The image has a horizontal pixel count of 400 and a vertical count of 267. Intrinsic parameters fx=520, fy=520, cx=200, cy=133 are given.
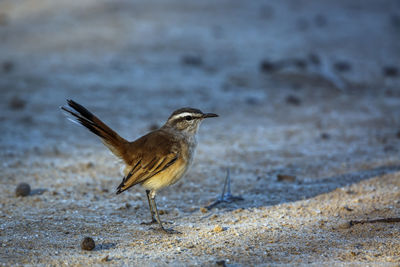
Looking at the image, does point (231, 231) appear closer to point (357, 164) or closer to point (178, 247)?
point (178, 247)

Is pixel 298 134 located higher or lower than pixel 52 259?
lower

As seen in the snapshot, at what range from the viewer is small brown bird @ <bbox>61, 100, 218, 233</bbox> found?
570 cm

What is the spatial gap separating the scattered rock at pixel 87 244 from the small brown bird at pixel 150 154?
70cm

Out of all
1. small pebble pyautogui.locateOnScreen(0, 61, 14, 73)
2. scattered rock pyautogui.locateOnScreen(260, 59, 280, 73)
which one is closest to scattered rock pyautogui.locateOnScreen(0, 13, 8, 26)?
small pebble pyautogui.locateOnScreen(0, 61, 14, 73)

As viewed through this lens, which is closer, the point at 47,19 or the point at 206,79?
the point at 206,79

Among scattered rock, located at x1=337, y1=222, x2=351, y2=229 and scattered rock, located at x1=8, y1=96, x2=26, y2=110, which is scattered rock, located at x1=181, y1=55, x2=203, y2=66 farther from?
scattered rock, located at x1=337, y1=222, x2=351, y2=229

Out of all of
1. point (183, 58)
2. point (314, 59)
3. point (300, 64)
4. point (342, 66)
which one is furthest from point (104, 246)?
point (342, 66)

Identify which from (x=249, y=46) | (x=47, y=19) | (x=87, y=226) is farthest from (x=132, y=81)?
(x=87, y=226)

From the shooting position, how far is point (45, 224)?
5715mm

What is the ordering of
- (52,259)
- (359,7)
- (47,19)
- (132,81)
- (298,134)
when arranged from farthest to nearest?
(359,7), (47,19), (132,81), (298,134), (52,259)

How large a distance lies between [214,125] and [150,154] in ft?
13.1

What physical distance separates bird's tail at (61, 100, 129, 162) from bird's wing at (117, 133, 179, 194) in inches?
6.0

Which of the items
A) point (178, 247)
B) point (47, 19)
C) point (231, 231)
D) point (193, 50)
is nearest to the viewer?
point (178, 247)

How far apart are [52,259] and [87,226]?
3.19 ft
